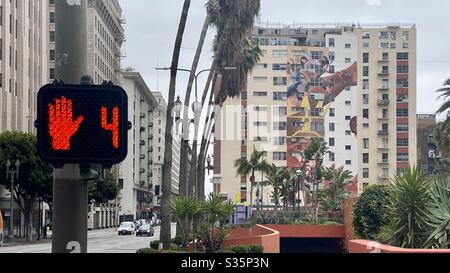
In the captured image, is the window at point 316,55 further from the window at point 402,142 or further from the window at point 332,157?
the window at point 332,157

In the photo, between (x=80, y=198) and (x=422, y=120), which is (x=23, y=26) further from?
(x=422, y=120)

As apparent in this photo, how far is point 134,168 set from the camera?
13.4 ft

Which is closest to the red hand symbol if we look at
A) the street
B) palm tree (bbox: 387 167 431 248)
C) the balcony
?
the street

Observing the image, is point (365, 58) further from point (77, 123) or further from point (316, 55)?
point (77, 123)

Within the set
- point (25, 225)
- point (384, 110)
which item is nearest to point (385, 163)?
point (384, 110)

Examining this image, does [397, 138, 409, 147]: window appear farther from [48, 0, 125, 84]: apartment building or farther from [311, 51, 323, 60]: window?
[48, 0, 125, 84]: apartment building

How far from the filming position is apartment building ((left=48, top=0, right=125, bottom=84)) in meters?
3.66

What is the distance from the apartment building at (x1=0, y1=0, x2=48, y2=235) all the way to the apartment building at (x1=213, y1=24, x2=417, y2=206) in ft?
4.29

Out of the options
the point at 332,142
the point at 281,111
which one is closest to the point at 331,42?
the point at 281,111

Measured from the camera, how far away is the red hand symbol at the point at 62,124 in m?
3.33

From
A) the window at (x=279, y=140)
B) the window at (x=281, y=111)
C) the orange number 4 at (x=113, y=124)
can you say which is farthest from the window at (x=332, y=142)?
the orange number 4 at (x=113, y=124)

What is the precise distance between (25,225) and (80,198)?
216 centimetres

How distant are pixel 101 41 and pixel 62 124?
779mm
